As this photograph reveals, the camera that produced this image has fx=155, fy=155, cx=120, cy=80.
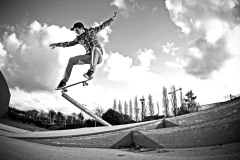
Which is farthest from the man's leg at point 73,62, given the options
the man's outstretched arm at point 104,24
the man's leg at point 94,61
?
the man's outstretched arm at point 104,24

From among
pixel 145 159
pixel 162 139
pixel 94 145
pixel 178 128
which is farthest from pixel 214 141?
pixel 94 145

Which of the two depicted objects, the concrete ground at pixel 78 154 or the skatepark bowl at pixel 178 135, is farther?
the skatepark bowl at pixel 178 135

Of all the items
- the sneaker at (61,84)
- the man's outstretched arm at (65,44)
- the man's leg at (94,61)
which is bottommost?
the sneaker at (61,84)

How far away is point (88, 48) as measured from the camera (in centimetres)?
398

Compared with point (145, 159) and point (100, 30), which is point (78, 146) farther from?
point (100, 30)

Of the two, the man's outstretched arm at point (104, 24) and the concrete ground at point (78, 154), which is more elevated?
the man's outstretched arm at point (104, 24)

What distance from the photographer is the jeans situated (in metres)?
3.79

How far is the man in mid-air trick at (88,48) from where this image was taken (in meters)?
3.82

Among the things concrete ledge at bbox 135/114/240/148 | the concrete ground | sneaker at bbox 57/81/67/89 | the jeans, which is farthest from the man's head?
concrete ledge at bbox 135/114/240/148

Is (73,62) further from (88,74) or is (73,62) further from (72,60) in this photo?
(88,74)

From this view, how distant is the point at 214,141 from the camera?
2.19 meters

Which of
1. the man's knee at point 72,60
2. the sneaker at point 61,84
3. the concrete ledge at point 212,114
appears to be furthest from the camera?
the sneaker at point 61,84

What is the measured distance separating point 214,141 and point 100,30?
3.61 metres

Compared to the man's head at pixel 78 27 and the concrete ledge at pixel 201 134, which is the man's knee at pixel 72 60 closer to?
the man's head at pixel 78 27
